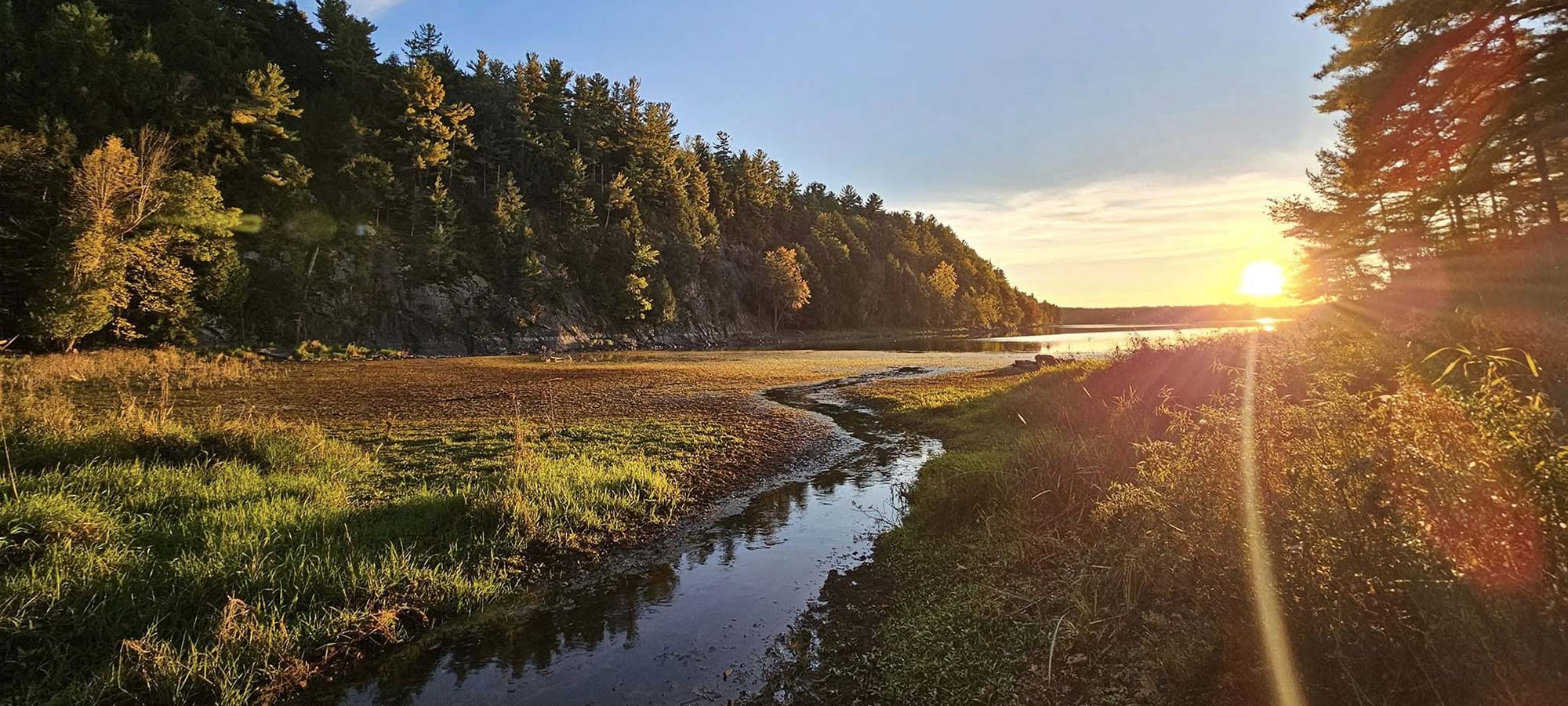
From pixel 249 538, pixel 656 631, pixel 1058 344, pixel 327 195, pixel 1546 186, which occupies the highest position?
pixel 327 195

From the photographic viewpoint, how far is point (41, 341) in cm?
3138

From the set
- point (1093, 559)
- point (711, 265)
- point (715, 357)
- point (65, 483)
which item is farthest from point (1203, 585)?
point (711, 265)

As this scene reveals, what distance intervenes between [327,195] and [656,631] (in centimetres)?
6885

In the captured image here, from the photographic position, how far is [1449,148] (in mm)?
24078

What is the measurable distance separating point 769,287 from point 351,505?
99152 mm

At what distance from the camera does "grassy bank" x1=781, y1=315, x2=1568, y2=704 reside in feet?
11.3

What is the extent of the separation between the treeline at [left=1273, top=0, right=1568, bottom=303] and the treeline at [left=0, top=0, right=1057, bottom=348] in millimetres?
56325

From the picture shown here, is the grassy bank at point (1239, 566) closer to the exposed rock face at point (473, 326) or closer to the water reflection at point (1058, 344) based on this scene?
the water reflection at point (1058, 344)

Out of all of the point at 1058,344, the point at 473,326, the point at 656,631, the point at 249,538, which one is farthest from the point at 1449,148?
the point at 473,326

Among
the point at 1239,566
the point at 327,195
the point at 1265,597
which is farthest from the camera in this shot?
the point at 327,195

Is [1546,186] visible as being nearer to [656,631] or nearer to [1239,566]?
[1239,566]

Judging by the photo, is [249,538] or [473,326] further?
[473,326]

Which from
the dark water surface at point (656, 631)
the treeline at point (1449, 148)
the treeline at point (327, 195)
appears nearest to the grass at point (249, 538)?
the dark water surface at point (656, 631)

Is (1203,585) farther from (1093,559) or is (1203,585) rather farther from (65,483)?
(65,483)
